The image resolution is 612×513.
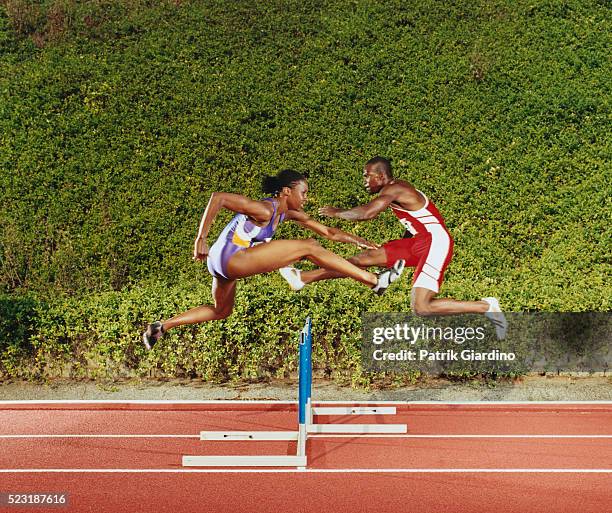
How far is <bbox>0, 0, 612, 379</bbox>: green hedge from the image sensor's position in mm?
9945

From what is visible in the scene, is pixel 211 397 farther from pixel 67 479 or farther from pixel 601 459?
pixel 601 459

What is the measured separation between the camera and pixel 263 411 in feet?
29.6

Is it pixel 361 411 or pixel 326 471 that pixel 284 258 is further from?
pixel 361 411

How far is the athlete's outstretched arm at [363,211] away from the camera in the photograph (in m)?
6.06

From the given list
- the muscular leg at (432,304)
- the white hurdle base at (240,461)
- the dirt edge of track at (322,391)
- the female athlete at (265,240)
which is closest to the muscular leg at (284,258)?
the female athlete at (265,240)

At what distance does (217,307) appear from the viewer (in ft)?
21.9

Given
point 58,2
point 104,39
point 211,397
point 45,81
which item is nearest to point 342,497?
point 211,397

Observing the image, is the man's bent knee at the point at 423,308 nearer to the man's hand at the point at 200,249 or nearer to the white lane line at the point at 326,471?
the white lane line at the point at 326,471

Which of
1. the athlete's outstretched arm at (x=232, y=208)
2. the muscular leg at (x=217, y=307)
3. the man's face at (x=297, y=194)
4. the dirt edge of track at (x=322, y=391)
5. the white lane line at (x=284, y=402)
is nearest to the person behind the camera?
the athlete's outstretched arm at (x=232, y=208)

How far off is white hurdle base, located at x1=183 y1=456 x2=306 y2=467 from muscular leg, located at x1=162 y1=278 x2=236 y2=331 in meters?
1.16

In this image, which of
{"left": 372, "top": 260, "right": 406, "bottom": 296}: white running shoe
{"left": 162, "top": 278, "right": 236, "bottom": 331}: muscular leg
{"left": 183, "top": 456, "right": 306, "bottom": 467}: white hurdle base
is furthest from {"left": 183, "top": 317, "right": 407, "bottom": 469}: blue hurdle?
{"left": 372, "top": 260, "right": 406, "bottom": 296}: white running shoe

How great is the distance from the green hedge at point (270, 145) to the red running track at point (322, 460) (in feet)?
4.17

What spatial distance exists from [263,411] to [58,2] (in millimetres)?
11101

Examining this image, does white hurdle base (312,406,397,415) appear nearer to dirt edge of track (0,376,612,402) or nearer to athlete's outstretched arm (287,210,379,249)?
dirt edge of track (0,376,612,402)
